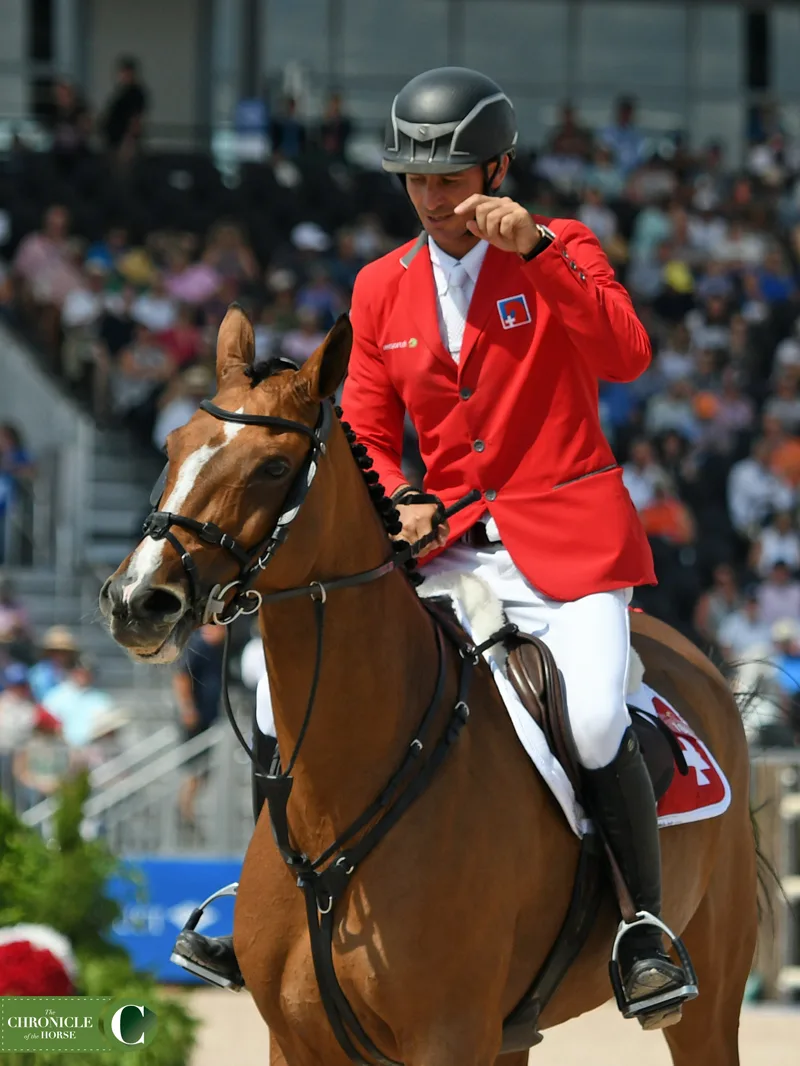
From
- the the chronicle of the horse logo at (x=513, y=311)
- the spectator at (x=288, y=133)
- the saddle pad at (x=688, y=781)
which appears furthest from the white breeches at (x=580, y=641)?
the spectator at (x=288, y=133)

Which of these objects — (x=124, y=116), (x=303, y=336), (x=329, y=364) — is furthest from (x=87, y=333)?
(x=329, y=364)

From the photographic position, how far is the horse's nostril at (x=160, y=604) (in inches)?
141

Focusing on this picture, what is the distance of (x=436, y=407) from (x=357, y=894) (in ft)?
4.39

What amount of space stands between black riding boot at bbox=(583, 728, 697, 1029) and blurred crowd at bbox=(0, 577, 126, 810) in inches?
237

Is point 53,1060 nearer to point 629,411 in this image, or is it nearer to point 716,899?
point 716,899

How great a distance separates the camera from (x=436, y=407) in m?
4.77

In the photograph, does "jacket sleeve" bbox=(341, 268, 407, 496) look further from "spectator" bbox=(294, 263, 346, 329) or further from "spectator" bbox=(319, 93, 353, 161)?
"spectator" bbox=(319, 93, 353, 161)

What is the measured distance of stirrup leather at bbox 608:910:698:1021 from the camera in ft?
14.8

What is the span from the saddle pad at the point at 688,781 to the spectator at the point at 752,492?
11090 mm

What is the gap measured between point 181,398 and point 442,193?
1049 cm

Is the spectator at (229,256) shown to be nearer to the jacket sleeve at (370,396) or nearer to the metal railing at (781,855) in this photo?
the metal railing at (781,855)

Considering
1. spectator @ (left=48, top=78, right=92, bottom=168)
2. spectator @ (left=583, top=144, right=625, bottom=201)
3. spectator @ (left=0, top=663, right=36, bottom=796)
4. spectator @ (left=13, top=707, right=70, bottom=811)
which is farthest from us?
spectator @ (left=583, top=144, right=625, bottom=201)

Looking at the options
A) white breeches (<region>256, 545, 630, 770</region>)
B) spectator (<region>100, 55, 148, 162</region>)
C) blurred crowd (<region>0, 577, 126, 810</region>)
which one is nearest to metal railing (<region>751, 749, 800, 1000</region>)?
blurred crowd (<region>0, 577, 126, 810</region>)

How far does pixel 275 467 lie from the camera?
3.86 metres
